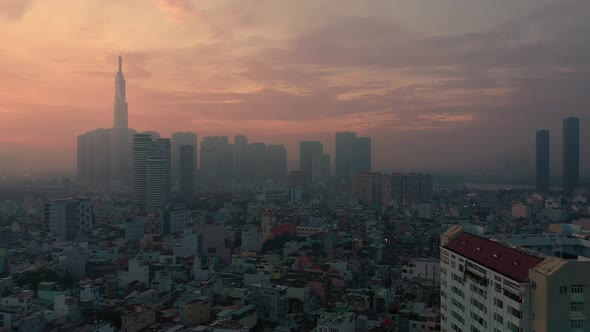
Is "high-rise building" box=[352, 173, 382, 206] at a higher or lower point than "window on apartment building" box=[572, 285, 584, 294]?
lower

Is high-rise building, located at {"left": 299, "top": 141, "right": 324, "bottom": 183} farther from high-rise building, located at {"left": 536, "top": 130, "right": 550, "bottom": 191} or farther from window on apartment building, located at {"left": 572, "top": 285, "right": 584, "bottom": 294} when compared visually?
window on apartment building, located at {"left": 572, "top": 285, "right": 584, "bottom": 294}

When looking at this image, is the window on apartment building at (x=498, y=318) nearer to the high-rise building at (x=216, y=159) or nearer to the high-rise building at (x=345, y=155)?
the high-rise building at (x=345, y=155)

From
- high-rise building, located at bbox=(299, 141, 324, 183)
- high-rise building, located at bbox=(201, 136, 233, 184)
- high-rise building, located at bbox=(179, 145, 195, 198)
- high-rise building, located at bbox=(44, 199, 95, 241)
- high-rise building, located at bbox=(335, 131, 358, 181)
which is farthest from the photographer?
high-rise building, located at bbox=(299, 141, 324, 183)

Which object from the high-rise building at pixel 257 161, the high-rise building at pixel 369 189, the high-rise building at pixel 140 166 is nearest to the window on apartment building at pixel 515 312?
the high-rise building at pixel 140 166

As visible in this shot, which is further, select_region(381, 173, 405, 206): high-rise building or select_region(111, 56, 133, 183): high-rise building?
select_region(111, 56, 133, 183): high-rise building

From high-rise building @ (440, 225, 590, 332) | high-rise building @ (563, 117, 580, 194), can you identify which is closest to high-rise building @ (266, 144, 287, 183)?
high-rise building @ (563, 117, 580, 194)

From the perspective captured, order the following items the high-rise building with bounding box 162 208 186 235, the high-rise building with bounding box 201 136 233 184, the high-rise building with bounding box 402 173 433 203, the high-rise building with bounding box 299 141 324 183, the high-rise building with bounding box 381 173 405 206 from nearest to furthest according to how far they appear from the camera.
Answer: the high-rise building with bounding box 162 208 186 235
the high-rise building with bounding box 381 173 405 206
the high-rise building with bounding box 402 173 433 203
the high-rise building with bounding box 201 136 233 184
the high-rise building with bounding box 299 141 324 183
